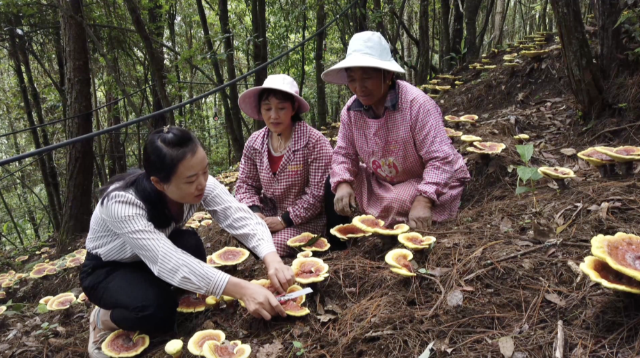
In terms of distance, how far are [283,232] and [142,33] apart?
3.97m

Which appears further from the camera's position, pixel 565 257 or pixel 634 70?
pixel 634 70

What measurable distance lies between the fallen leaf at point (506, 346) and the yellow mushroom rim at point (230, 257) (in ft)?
6.23

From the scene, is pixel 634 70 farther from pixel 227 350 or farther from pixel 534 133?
pixel 227 350

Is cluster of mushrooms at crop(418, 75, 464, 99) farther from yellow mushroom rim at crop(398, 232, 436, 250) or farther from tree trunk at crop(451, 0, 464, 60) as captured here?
yellow mushroom rim at crop(398, 232, 436, 250)

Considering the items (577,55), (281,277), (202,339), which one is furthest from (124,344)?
(577,55)

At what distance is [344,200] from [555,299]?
6.01 ft

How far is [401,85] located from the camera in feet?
11.5

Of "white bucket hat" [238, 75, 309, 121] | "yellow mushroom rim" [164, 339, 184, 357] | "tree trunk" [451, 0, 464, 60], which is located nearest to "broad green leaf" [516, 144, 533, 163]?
A: "white bucket hat" [238, 75, 309, 121]

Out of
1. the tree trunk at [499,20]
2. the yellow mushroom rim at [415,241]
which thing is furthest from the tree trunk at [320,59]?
the yellow mushroom rim at [415,241]

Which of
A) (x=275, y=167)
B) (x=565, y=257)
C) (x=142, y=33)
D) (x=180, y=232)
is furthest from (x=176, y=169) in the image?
(x=142, y=33)

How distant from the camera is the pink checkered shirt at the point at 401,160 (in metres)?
3.33

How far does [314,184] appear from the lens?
4012mm

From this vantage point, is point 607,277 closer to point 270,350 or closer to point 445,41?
point 270,350

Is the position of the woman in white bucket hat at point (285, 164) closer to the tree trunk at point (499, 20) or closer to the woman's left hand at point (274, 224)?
the woman's left hand at point (274, 224)
